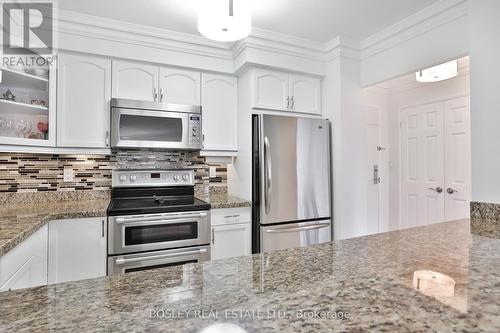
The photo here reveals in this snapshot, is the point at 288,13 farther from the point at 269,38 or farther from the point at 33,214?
the point at 33,214

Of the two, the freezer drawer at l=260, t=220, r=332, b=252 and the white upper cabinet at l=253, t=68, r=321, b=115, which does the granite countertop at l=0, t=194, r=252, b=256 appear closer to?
the freezer drawer at l=260, t=220, r=332, b=252

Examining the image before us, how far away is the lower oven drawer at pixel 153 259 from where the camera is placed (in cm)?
202

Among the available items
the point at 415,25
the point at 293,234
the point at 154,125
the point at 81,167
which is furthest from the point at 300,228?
the point at 81,167

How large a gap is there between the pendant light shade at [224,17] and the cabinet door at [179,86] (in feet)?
3.26

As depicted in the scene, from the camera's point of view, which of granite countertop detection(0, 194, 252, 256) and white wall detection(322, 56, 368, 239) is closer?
granite countertop detection(0, 194, 252, 256)

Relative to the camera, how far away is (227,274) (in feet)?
2.37

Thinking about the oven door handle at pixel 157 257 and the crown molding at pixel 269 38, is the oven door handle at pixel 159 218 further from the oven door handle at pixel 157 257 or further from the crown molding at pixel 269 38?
the crown molding at pixel 269 38

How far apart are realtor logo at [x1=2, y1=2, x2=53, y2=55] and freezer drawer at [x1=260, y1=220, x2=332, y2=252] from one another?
2.31 metres

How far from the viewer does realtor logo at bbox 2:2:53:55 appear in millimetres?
2016

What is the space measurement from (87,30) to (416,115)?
3.80 metres

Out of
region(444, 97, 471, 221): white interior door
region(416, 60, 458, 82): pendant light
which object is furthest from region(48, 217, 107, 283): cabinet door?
region(444, 97, 471, 221): white interior door

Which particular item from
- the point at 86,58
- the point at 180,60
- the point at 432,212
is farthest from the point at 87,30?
the point at 432,212

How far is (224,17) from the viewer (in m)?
1.61

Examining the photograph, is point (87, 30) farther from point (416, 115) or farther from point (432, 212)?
point (432, 212)
